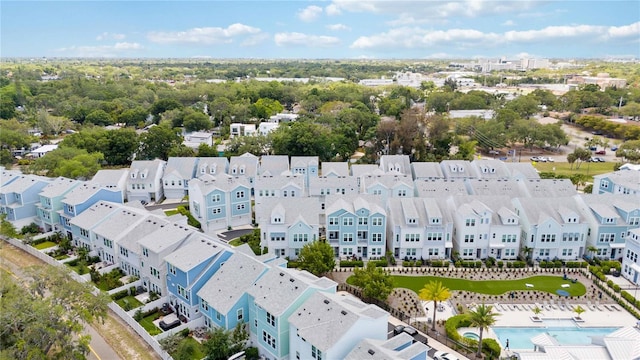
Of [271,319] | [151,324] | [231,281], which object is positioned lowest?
[151,324]

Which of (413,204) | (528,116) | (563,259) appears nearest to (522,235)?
(563,259)

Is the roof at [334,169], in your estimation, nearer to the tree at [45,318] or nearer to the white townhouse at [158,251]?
the white townhouse at [158,251]

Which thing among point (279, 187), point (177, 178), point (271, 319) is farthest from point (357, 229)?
point (177, 178)

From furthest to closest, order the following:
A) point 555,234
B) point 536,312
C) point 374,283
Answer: point 555,234 → point 536,312 → point 374,283

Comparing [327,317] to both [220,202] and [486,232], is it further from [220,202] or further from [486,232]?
[220,202]

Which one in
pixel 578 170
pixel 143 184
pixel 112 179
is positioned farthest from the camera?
pixel 578 170
